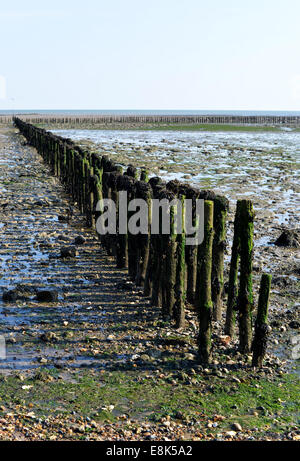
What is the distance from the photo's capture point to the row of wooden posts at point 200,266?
6879mm

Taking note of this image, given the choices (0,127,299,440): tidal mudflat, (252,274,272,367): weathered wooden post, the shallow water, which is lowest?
(0,127,299,440): tidal mudflat

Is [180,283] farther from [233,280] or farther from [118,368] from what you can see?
[118,368]

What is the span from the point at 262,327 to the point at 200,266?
123 centimetres

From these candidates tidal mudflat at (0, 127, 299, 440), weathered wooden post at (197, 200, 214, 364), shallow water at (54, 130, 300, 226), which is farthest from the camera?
shallow water at (54, 130, 300, 226)

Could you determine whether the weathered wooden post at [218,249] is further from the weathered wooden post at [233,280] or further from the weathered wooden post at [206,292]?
the weathered wooden post at [233,280]

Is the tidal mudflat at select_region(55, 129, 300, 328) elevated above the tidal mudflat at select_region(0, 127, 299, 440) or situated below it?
above

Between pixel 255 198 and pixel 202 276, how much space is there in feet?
39.8

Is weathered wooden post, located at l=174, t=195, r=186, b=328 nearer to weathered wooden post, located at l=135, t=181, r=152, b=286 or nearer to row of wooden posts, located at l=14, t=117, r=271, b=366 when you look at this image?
row of wooden posts, located at l=14, t=117, r=271, b=366

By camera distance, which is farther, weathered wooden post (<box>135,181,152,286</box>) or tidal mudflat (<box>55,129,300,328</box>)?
tidal mudflat (<box>55,129,300,328</box>)

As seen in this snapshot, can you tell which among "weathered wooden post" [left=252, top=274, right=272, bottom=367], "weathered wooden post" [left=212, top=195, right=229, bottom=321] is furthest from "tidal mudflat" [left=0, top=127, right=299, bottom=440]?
"weathered wooden post" [left=212, top=195, right=229, bottom=321]

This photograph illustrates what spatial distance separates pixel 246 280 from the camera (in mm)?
6992

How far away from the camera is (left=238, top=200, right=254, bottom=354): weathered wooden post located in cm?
697

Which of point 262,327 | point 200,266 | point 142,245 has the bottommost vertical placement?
point 262,327

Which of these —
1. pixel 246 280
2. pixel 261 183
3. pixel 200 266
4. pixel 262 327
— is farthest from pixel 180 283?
pixel 261 183
